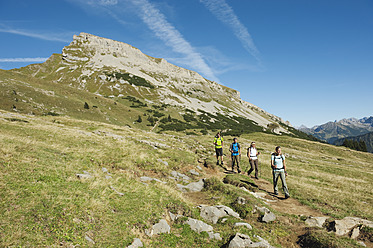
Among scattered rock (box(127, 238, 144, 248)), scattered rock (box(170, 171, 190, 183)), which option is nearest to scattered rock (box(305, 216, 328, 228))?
scattered rock (box(170, 171, 190, 183))

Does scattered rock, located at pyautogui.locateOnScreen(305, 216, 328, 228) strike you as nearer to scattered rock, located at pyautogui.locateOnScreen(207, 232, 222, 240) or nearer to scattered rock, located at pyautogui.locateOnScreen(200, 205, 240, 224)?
scattered rock, located at pyautogui.locateOnScreen(200, 205, 240, 224)

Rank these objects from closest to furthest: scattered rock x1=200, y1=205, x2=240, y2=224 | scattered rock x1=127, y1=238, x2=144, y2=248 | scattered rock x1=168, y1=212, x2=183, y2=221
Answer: scattered rock x1=127, y1=238, x2=144, y2=248
scattered rock x1=168, y1=212, x2=183, y2=221
scattered rock x1=200, y1=205, x2=240, y2=224

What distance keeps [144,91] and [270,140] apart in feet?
450

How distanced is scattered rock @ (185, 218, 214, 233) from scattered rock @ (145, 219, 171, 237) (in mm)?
1326

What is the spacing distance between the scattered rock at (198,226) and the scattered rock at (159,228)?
4.35 ft

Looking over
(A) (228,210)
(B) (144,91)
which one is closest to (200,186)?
(A) (228,210)

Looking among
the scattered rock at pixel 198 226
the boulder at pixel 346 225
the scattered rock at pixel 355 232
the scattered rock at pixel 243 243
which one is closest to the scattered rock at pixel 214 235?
the scattered rock at pixel 198 226

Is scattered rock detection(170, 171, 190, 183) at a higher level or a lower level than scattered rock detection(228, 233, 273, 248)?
higher

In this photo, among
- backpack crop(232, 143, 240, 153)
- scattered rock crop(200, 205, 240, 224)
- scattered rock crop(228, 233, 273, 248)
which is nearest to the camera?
scattered rock crop(228, 233, 273, 248)

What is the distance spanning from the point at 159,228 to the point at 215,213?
3.87 m

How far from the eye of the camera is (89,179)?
11938 mm

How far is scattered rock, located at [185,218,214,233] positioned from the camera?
383 inches

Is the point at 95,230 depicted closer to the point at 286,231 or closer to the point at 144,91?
the point at 286,231

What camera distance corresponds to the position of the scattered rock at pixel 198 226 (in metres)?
9.72
